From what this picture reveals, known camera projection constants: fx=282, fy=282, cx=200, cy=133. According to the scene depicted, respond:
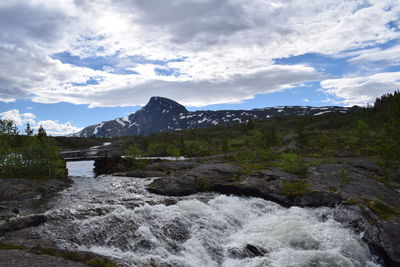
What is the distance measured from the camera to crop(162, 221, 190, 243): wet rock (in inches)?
1026

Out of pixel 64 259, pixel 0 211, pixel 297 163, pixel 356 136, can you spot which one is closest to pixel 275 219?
pixel 64 259

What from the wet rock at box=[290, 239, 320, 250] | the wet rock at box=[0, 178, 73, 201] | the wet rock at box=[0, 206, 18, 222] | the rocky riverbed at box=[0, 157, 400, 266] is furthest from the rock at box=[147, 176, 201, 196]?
the wet rock at box=[290, 239, 320, 250]

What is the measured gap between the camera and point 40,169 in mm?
59969

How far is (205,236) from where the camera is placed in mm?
27031

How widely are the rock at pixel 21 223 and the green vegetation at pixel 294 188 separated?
100 feet

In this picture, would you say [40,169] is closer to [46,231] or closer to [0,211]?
[0,211]

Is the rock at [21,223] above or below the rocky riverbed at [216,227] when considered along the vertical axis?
above

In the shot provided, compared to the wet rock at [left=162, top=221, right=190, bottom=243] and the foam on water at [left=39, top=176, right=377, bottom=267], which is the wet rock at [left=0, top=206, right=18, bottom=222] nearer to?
the foam on water at [left=39, top=176, right=377, bottom=267]

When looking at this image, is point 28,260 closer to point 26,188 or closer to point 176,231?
point 176,231

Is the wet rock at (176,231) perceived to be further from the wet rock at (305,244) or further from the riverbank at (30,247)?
the wet rock at (305,244)

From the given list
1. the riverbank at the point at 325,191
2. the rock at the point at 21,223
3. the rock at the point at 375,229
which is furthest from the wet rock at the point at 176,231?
the rock at the point at 375,229

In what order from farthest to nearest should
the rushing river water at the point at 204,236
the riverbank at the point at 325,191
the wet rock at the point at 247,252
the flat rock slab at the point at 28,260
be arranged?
1. the riverbank at the point at 325,191
2. the wet rock at the point at 247,252
3. the rushing river water at the point at 204,236
4. the flat rock slab at the point at 28,260

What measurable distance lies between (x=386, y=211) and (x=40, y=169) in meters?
61.9

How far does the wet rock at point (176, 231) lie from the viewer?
26.1 m
